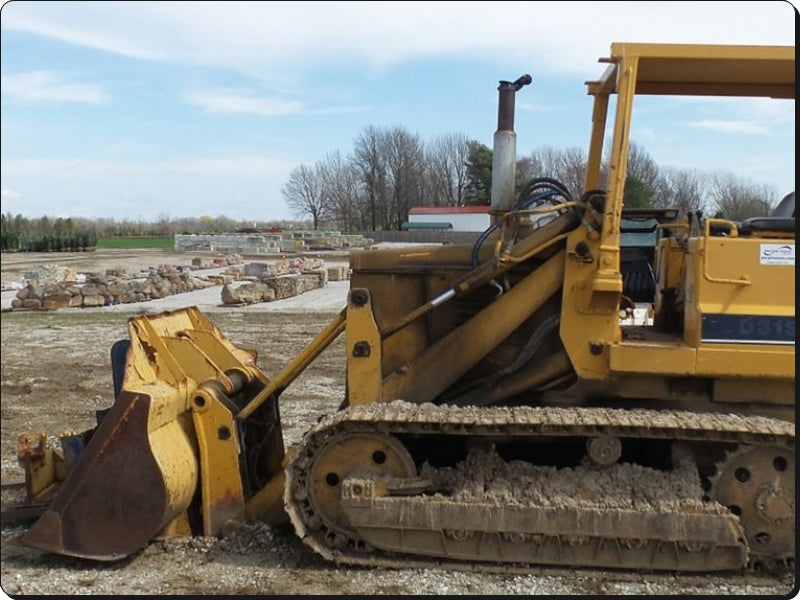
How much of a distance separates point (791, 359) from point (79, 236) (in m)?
53.0

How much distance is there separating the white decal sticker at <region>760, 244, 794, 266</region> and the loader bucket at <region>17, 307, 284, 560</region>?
325 cm

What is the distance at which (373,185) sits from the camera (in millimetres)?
41938

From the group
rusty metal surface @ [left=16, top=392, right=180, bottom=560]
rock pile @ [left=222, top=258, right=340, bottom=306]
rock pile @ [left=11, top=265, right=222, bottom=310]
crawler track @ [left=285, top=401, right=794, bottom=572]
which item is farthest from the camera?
→ rock pile @ [left=222, top=258, right=340, bottom=306]

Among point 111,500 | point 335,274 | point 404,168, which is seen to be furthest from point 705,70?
point 404,168

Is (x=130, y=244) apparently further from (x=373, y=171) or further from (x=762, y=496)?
(x=762, y=496)

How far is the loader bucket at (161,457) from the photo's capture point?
436 centimetres

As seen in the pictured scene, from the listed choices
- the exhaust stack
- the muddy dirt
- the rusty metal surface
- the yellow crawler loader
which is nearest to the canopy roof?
the yellow crawler loader

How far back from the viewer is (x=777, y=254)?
14.2ft

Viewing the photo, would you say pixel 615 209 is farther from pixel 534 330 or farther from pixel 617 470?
pixel 617 470

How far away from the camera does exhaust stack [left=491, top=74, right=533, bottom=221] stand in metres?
4.86

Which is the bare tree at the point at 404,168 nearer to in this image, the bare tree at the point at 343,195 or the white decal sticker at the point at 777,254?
the bare tree at the point at 343,195

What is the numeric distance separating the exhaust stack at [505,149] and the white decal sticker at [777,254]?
1.49 meters

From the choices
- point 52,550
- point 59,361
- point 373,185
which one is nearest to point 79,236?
point 373,185

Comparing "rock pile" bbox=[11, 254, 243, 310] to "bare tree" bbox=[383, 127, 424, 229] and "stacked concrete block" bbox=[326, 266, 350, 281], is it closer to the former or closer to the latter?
"stacked concrete block" bbox=[326, 266, 350, 281]
